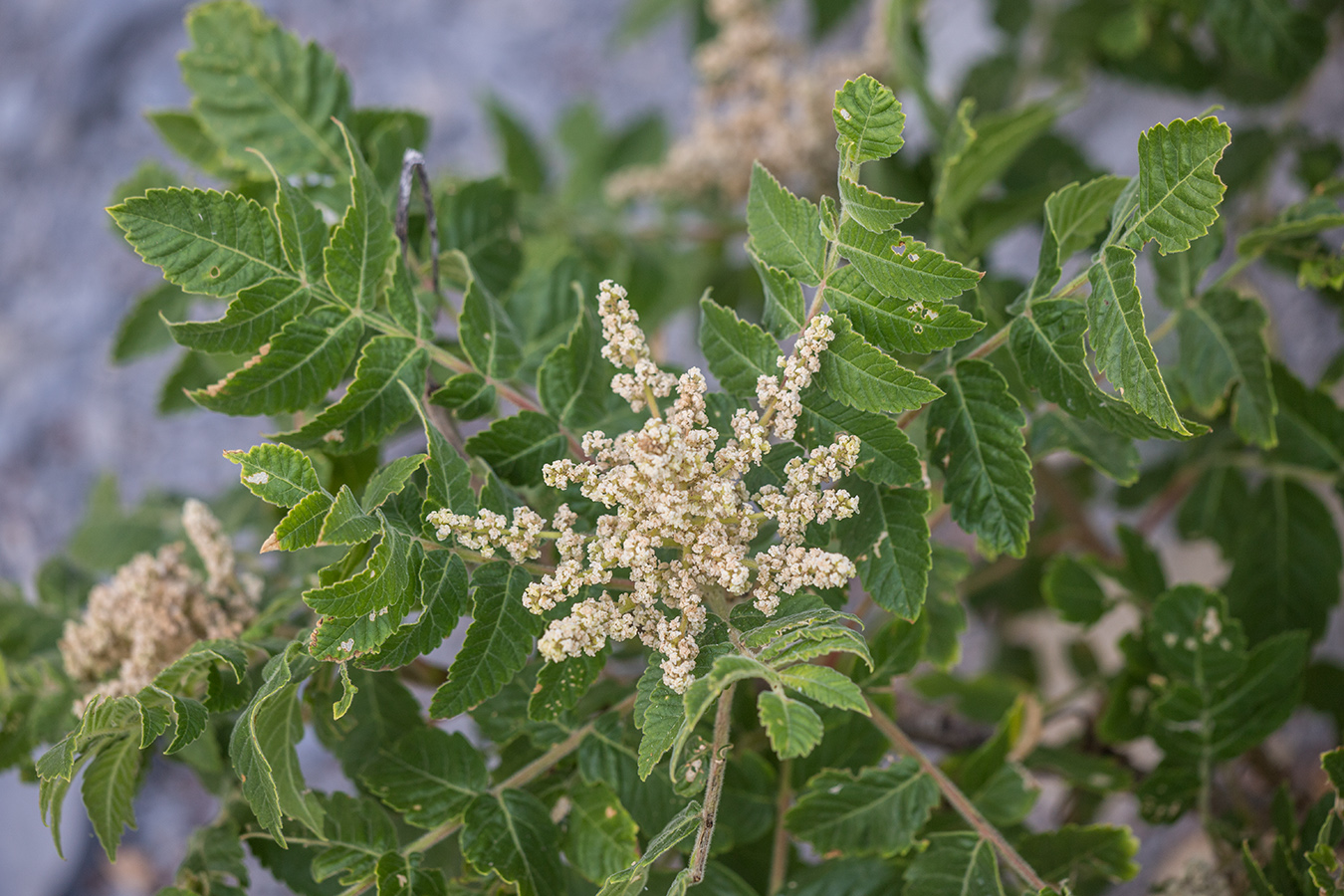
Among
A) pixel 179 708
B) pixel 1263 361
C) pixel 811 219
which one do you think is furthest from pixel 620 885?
pixel 1263 361

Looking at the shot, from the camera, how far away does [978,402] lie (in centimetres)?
58

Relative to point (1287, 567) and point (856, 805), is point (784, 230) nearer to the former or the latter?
point (856, 805)

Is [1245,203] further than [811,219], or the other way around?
[1245,203]

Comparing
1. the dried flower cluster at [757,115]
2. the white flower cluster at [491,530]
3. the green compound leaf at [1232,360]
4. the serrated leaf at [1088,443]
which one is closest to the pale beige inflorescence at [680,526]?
the white flower cluster at [491,530]

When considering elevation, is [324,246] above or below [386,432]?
above

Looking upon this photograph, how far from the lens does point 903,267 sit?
1.66 feet

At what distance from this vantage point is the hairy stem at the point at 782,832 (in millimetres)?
749

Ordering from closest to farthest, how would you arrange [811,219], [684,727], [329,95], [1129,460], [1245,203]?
[684,727]
[811,219]
[1129,460]
[329,95]
[1245,203]

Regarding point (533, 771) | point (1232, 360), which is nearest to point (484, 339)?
point (533, 771)

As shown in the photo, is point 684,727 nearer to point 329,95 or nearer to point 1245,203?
point 329,95

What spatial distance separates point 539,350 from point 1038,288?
349mm

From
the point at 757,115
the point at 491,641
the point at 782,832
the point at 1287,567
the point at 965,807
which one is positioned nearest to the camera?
the point at 491,641

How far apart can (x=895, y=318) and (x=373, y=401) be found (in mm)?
302

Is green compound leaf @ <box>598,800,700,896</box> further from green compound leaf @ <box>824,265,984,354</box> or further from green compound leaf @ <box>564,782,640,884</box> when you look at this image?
green compound leaf @ <box>824,265,984,354</box>
